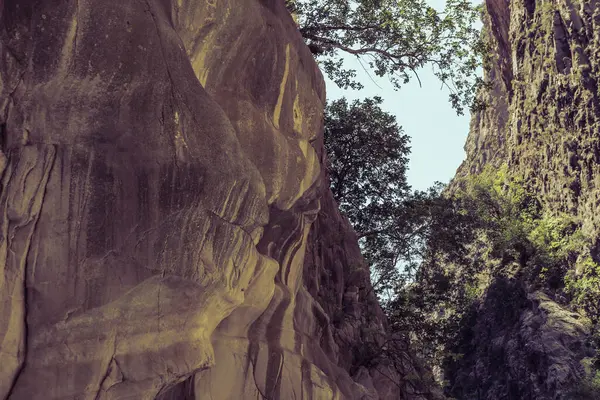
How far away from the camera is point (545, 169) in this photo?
35.8m

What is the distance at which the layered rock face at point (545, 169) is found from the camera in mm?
28531

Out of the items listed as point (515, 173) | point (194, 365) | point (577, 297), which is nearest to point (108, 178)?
point (194, 365)

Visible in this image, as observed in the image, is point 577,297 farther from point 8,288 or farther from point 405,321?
point 8,288

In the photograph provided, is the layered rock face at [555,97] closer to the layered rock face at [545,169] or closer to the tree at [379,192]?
the layered rock face at [545,169]

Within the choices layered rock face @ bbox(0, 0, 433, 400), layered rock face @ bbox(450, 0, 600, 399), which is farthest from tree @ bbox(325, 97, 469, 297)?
layered rock face @ bbox(0, 0, 433, 400)

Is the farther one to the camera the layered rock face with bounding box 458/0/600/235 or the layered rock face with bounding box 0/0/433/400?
the layered rock face with bounding box 458/0/600/235

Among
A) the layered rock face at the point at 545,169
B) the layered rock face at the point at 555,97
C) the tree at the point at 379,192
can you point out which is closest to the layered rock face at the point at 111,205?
the tree at the point at 379,192

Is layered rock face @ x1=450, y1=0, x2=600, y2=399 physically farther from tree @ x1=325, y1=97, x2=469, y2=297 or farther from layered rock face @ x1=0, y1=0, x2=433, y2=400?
layered rock face @ x1=0, y1=0, x2=433, y2=400

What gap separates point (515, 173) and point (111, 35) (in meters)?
33.3

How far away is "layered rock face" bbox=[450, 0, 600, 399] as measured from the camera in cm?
2853

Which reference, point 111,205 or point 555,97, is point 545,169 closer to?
point 555,97

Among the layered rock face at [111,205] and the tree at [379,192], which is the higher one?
the tree at [379,192]

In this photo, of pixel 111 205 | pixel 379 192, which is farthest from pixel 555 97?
pixel 111 205

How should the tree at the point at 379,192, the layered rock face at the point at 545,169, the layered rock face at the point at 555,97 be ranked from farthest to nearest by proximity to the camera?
the layered rock face at the point at 555,97
the layered rock face at the point at 545,169
the tree at the point at 379,192
